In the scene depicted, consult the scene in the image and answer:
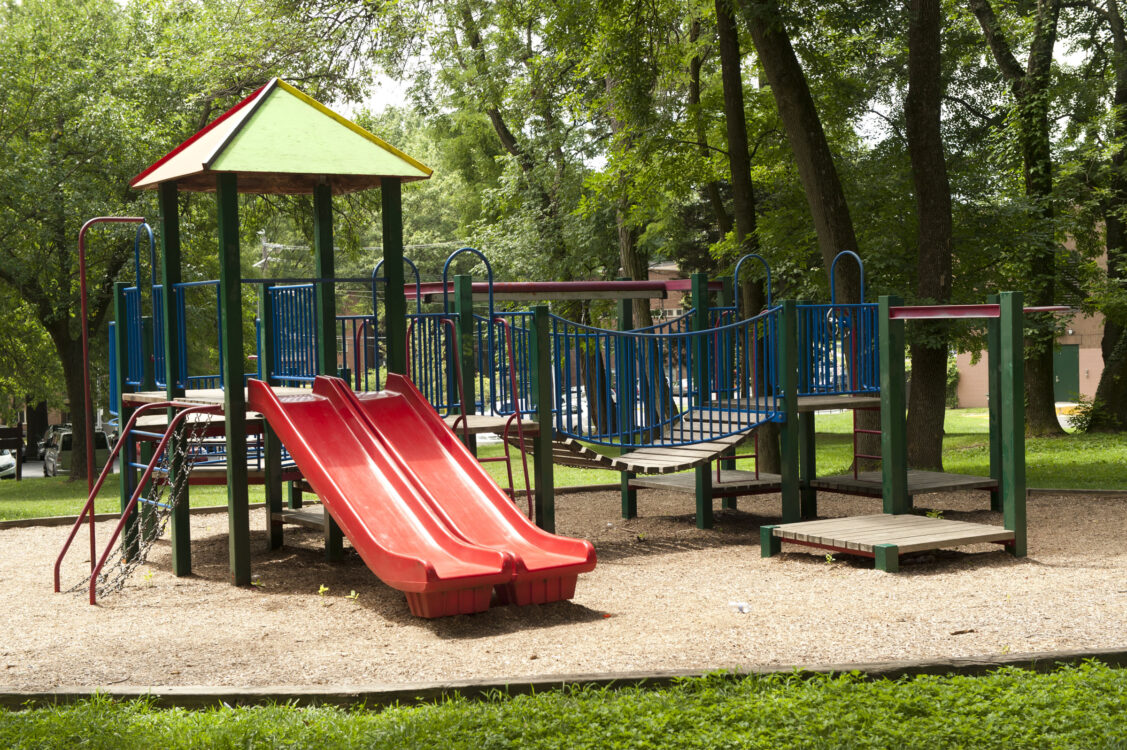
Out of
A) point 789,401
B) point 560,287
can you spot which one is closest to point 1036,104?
point 560,287

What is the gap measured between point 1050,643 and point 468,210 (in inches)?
1160

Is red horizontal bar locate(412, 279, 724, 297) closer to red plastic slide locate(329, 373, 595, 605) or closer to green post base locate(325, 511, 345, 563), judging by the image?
red plastic slide locate(329, 373, 595, 605)

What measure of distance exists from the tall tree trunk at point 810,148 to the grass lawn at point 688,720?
927 centimetres

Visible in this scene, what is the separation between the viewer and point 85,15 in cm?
2459

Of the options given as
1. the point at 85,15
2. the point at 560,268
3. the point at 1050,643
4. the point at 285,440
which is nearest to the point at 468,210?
the point at 560,268

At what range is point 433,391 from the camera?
37.0 ft

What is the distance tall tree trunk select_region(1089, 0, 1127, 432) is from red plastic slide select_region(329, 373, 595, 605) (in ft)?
52.8

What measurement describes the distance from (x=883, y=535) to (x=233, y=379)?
5.44 meters

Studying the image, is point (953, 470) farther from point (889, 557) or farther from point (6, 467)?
point (6, 467)

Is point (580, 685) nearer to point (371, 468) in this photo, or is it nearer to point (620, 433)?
point (371, 468)

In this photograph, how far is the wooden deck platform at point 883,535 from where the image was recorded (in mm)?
8852

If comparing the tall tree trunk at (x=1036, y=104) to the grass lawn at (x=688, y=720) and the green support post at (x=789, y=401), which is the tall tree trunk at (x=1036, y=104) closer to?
the green support post at (x=789, y=401)

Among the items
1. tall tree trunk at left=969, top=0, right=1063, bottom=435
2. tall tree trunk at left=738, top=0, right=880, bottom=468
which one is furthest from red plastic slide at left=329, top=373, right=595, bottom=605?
tall tree trunk at left=969, top=0, right=1063, bottom=435

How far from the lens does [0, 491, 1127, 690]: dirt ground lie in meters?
6.04
